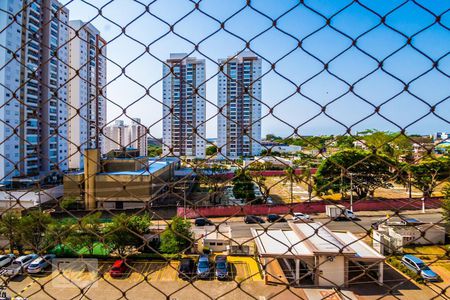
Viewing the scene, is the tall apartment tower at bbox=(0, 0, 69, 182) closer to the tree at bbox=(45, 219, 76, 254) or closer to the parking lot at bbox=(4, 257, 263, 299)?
the parking lot at bbox=(4, 257, 263, 299)

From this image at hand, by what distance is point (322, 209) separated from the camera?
9.59 meters

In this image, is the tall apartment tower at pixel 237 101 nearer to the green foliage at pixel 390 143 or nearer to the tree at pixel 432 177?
the green foliage at pixel 390 143

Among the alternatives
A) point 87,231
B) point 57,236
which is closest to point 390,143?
point 87,231

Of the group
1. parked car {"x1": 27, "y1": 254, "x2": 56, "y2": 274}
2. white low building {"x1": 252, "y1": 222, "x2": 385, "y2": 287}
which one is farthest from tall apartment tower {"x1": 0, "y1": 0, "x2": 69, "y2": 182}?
white low building {"x1": 252, "y1": 222, "x2": 385, "y2": 287}

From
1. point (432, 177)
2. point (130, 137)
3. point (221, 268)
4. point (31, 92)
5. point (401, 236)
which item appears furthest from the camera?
point (31, 92)

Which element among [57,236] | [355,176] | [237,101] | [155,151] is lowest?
[57,236]

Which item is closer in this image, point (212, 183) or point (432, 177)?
point (212, 183)

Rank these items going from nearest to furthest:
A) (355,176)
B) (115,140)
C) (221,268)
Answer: (355,176)
(115,140)
(221,268)

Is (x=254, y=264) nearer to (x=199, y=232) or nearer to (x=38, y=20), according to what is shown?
(x=199, y=232)

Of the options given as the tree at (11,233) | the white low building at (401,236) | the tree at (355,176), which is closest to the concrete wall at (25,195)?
the tree at (11,233)

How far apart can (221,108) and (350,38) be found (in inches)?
15.7

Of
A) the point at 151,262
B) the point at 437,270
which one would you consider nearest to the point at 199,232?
the point at 151,262

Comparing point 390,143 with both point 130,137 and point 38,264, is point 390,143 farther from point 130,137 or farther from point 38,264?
point 38,264

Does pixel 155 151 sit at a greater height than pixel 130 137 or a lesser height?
lesser
